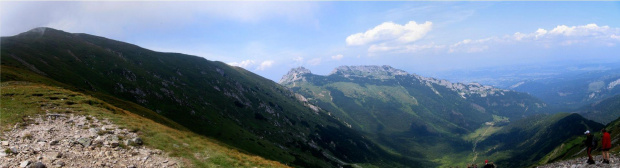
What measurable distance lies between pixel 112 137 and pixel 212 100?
156307 millimetres

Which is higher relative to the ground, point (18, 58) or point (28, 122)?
point (18, 58)

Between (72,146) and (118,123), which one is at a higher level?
(118,123)

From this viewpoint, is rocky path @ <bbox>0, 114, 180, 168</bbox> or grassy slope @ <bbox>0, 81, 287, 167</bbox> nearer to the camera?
rocky path @ <bbox>0, 114, 180, 168</bbox>

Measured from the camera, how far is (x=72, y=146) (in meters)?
31.4

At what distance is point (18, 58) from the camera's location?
101000mm

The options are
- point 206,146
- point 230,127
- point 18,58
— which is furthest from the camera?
point 230,127

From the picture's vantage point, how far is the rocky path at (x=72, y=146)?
90.3ft

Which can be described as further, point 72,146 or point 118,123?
point 118,123

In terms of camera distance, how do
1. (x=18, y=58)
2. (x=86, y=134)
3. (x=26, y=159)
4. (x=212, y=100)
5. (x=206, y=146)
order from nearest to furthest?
(x=26, y=159) → (x=86, y=134) → (x=206, y=146) → (x=18, y=58) → (x=212, y=100)

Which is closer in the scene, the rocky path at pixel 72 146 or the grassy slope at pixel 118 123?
the rocky path at pixel 72 146

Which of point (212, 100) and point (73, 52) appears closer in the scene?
point (73, 52)

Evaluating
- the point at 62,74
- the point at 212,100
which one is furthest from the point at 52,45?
the point at 212,100

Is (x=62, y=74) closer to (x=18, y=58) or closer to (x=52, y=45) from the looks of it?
(x=18, y=58)

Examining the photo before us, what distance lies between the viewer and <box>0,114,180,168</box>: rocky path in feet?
90.3
